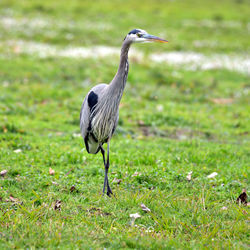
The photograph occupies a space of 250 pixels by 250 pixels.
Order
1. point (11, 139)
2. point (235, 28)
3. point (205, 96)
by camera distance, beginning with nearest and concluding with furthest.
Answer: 1. point (11, 139)
2. point (205, 96)
3. point (235, 28)

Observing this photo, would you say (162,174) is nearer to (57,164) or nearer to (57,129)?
(57,164)

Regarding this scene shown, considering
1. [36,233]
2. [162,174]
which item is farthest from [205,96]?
[36,233]

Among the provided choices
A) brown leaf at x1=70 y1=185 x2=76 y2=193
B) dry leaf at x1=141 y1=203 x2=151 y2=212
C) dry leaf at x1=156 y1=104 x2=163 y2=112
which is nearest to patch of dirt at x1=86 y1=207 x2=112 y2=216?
dry leaf at x1=141 y1=203 x2=151 y2=212

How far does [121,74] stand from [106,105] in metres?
0.59

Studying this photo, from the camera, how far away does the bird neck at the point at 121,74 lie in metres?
6.30

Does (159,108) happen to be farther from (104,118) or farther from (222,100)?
(104,118)

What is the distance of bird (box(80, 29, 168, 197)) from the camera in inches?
245

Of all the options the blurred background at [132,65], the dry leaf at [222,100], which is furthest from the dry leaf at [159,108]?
the dry leaf at [222,100]

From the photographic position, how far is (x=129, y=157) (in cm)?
817

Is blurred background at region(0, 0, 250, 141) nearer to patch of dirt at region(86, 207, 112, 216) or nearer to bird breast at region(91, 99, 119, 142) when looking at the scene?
bird breast at region(91, 99, 119, 142)

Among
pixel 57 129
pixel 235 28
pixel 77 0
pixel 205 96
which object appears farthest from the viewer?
pixel 77 0

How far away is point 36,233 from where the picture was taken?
15.5 ft

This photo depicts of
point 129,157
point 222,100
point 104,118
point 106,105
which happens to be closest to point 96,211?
point 104,118

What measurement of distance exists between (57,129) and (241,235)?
6266 millimetres
